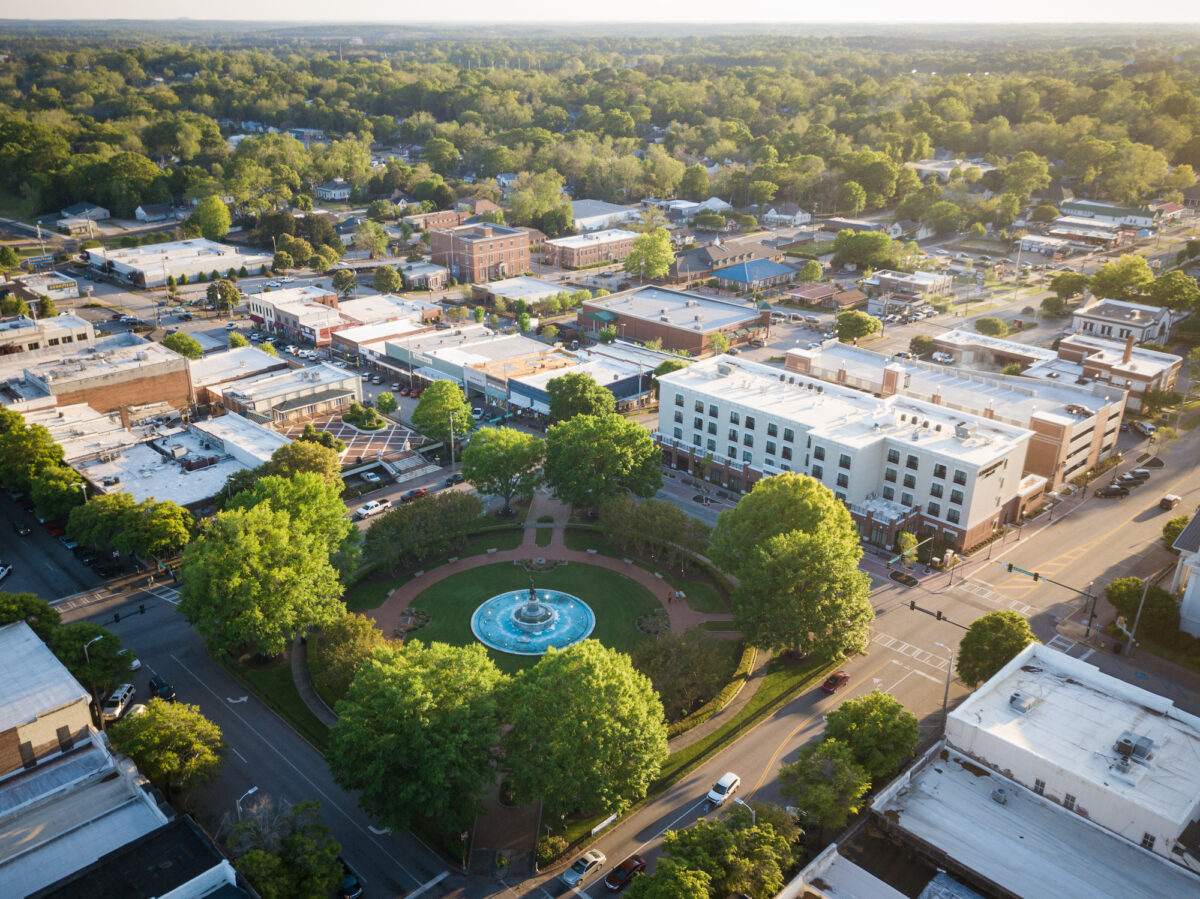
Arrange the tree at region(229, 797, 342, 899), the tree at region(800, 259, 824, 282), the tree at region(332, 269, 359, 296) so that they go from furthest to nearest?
the tree at region(800, 259, 824, 282), the tree at region(332, 269, 359, 296), the tree at region(229, 797, 342, 899)

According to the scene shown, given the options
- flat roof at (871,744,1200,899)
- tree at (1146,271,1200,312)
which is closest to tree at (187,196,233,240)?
tree at (1146,271,1200,312)

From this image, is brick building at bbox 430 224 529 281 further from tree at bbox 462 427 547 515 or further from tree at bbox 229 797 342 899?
tree at bbox 229 797 342 899

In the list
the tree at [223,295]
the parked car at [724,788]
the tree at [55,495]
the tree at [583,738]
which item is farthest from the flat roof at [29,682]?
the tree at [223,295]

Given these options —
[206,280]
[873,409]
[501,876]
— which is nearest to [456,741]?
[501,876]

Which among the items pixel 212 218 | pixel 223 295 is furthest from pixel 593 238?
pixel 212 218

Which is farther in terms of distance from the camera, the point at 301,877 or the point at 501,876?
the point at 501,876

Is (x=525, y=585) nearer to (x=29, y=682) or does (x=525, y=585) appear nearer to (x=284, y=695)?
(x=284, y=695)

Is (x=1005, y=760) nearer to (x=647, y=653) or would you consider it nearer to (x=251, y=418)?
(x=647, y=653)
